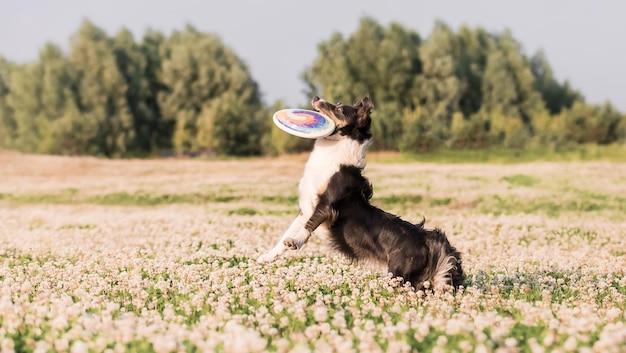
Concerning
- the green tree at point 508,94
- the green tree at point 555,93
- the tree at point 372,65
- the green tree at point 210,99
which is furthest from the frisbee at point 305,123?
the green tree at point 555,93

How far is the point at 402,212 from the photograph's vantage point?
74.8 ft

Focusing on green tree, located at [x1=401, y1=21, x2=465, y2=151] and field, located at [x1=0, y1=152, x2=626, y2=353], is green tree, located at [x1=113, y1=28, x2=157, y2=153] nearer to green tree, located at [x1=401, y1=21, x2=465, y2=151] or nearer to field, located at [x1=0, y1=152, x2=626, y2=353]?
green tree, located at [x1=401, y1=21, x2=465, y2=151]

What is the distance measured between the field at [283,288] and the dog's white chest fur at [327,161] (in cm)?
100

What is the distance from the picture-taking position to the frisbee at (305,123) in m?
8.16

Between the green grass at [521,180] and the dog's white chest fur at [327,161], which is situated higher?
the dog's white chest fur at [327,161]

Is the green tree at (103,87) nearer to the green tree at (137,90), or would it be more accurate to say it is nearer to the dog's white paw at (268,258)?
the green tree at (137,90)

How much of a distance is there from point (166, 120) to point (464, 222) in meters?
62.2

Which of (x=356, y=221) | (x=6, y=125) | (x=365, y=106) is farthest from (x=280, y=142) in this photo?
(x=356, y=221)

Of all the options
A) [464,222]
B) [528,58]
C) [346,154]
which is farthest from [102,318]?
[528,58]

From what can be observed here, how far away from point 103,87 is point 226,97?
41.7 feet

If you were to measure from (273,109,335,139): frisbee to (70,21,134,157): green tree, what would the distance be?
65003mm

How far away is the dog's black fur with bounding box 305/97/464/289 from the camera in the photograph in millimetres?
8102

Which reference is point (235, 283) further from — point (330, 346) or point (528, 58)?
point (528, 58)

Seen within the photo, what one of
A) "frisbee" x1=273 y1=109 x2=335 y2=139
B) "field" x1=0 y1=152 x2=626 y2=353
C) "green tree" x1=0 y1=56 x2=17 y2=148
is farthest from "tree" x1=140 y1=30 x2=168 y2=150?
"frisbee" x1=273 y1=109 x2=335 y2=139
